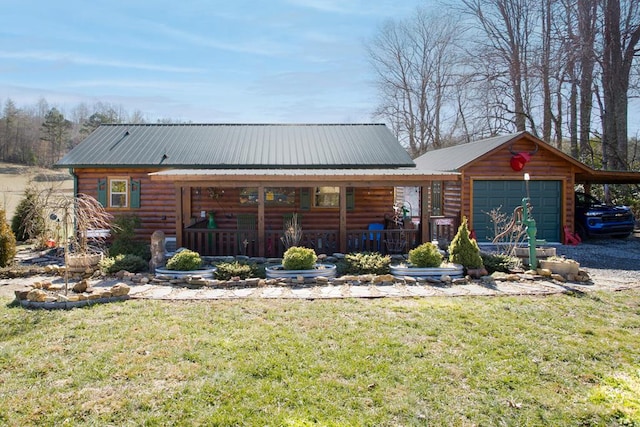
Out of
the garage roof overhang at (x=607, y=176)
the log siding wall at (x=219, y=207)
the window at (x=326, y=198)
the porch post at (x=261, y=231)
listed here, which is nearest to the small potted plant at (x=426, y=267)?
the porch post at (x=261, y=231)

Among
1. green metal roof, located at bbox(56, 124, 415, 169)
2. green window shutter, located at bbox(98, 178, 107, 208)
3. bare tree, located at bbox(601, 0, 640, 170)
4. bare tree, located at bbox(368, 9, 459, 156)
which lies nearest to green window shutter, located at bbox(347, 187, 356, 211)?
green metal roof, located at bbox(56, 124, 415, 169)

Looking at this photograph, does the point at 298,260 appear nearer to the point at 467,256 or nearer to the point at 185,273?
the point at 185,273

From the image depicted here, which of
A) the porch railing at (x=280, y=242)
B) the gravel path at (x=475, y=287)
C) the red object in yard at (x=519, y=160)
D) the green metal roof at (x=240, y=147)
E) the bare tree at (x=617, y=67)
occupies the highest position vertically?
the bare tree at (x=617, y=67)

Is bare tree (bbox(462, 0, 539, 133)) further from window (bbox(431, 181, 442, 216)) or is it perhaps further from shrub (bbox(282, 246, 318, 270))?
shrub (bbox(282, 246, 318, 270))

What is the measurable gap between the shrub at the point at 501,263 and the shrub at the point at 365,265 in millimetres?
2252

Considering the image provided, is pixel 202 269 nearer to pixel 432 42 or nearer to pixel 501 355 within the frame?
pixel 501 355

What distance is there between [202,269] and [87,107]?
158ft

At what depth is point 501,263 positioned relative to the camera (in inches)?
375

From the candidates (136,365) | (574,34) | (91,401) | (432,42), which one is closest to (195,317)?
(136,365)

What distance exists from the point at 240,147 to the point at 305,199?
10.6 feet

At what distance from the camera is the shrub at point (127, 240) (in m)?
11.9

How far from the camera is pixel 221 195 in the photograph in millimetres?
13945

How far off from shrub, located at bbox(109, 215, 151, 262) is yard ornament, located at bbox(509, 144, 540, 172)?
11.2 meters

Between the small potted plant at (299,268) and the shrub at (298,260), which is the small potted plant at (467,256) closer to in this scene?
the small potted plant at (299,268)
